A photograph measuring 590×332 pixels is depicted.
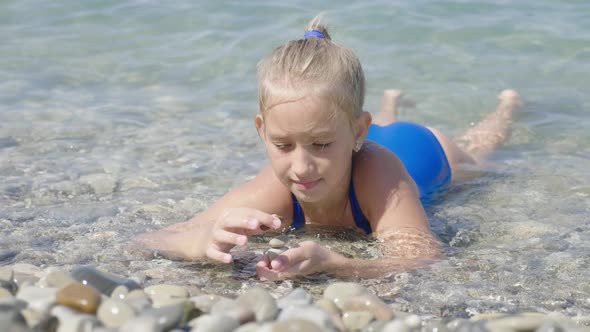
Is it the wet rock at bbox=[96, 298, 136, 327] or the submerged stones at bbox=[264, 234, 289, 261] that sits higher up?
the wet rock at bbox=[96, 298, 136, 327]

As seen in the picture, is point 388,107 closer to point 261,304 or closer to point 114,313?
point 261,304

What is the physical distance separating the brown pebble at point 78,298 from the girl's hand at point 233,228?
2.95 ft

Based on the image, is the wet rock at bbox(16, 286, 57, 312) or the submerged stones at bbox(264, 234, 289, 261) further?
the submerged stones at bbox(264, 234, 289, 261)

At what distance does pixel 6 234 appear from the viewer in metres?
4.09

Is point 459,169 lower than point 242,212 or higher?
lower

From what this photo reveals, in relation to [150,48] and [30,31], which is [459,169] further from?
[30,31]

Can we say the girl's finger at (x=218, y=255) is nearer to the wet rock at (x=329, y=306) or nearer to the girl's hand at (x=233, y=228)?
the girl's hand at (x=233, y=228)

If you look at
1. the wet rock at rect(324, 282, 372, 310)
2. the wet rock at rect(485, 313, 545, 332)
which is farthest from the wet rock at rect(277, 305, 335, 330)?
the wet rock at rect(485, 313, 545, 332)

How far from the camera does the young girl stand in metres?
3.52

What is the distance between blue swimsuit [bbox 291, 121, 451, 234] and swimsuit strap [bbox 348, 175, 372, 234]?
3.12 feet

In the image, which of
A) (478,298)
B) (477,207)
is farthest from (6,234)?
(477,207)

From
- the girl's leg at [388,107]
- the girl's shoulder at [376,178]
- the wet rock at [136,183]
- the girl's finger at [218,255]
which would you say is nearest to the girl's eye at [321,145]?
the girl's shoulder at [376,178]

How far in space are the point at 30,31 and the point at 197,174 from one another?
14.5 ft

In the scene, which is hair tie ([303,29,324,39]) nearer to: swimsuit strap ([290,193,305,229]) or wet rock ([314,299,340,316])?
swimsuit strap ([290,193,305,229])
